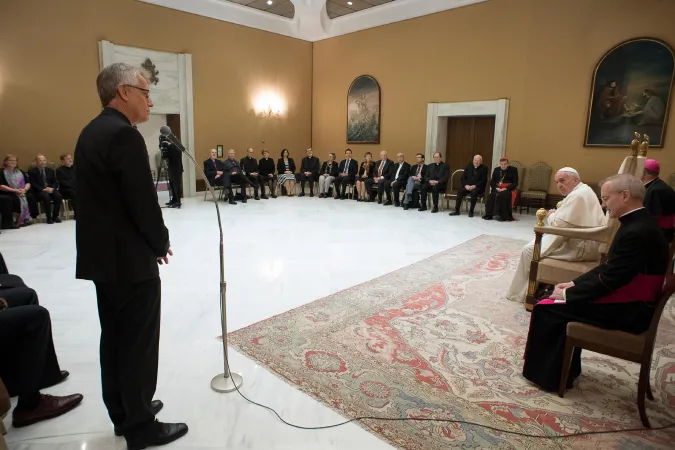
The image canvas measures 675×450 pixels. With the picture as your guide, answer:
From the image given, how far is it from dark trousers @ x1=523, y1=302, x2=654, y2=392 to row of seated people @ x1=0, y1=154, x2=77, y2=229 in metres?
7.01

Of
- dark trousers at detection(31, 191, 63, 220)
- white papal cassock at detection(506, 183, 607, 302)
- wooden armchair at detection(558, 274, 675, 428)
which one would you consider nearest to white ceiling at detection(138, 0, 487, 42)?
dark trousers at detection(31, 191, 63, 220)

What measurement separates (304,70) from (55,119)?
7173mm

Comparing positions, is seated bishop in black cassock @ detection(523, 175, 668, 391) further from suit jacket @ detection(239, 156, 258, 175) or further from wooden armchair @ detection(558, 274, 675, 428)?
suit jacket @ detection(239, 156, 258, 175)

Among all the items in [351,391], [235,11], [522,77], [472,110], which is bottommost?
[351,391]

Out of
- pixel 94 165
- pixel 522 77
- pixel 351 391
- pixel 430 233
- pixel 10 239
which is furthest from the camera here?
pixel 522 77

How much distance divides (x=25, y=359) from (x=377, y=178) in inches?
364

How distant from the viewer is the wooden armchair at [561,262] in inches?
140

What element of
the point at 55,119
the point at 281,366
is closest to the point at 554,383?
the point at 281,366

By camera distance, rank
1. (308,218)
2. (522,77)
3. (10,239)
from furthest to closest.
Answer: (522,77) → (308,218) → (10,239)

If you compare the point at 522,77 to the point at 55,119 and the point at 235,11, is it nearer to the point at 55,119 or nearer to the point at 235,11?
the point at 235,11

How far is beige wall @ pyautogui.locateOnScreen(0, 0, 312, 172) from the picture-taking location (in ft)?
27.8

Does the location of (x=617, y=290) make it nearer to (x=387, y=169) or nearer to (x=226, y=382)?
(x=226, y=382)

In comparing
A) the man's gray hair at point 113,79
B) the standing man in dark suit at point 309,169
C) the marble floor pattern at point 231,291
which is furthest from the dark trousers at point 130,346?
the standing man in dark suit at point 309,169

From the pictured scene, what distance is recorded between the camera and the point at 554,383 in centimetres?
266
